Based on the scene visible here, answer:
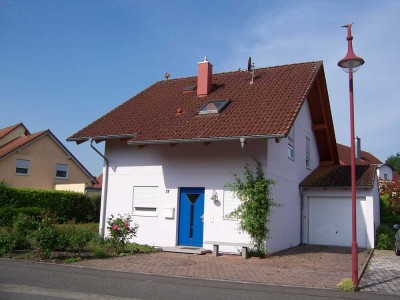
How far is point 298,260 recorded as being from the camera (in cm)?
1385

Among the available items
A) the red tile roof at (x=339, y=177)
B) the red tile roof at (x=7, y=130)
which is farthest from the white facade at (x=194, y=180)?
the red tile roof at (x=7, y=130)

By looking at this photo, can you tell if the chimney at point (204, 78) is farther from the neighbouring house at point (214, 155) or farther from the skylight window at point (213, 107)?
the skylight window at point (213, 107)

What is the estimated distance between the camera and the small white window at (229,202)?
49.4 feet

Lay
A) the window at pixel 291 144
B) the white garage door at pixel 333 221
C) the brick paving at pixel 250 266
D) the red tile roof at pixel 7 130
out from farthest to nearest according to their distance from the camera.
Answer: the red tile roof at pixel 7 130 < the white garage door at pixel 333 221 < the window at pixel 291 144 < the brick paving at pixel 250 266

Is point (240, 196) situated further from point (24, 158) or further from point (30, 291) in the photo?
point (24, 158)

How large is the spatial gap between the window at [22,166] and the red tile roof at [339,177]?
22511 mm

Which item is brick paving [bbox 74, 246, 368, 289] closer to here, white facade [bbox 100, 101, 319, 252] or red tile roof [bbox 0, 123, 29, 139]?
white facade [bbox 100, 101, 319, 252]

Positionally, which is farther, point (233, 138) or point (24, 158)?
point (24, 158)

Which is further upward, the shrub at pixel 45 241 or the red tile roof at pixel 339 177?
the red tile roof at pixel 339 177

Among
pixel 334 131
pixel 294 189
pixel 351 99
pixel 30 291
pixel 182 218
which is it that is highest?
pixel 334 131

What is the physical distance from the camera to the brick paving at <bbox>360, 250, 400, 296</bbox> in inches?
369

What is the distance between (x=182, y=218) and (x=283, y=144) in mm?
4939

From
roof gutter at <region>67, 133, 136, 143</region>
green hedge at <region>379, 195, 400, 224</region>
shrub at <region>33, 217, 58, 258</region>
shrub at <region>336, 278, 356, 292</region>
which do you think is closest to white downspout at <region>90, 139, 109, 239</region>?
roof gutter at <region>67, 133, 136, 143</region>

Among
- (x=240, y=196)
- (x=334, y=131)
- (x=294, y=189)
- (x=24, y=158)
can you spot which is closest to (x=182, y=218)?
(x=240, y=196)
